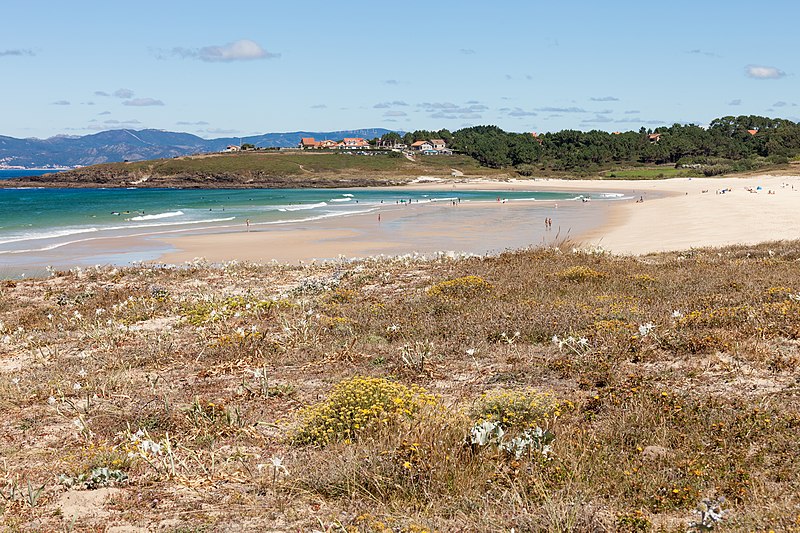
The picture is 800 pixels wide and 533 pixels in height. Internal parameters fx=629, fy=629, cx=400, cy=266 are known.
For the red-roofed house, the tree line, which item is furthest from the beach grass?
the red-roofed house

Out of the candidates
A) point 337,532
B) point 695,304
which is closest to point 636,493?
point 337,532

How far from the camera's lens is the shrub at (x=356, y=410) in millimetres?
5773

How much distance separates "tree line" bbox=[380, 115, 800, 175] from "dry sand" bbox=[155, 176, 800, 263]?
311 ft

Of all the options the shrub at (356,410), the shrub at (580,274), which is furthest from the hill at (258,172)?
the shrub at (356,410)

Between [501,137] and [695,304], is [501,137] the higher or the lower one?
the higher one

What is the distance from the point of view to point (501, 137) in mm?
187375

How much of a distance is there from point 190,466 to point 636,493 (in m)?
3.70

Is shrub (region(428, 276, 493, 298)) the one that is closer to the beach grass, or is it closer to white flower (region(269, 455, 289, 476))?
white flower (region(269, 455, 289, 476))

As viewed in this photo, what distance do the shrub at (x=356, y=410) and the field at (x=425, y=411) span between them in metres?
0.03

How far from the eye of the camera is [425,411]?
579 cm

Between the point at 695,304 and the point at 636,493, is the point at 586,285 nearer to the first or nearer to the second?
the point at 695,304

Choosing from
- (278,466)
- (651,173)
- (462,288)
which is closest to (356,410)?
(278,466)

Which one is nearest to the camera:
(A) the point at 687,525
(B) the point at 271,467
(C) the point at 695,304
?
(A) the point at 687,525

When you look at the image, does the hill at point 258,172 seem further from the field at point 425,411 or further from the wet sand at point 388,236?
the field at point 425,411
